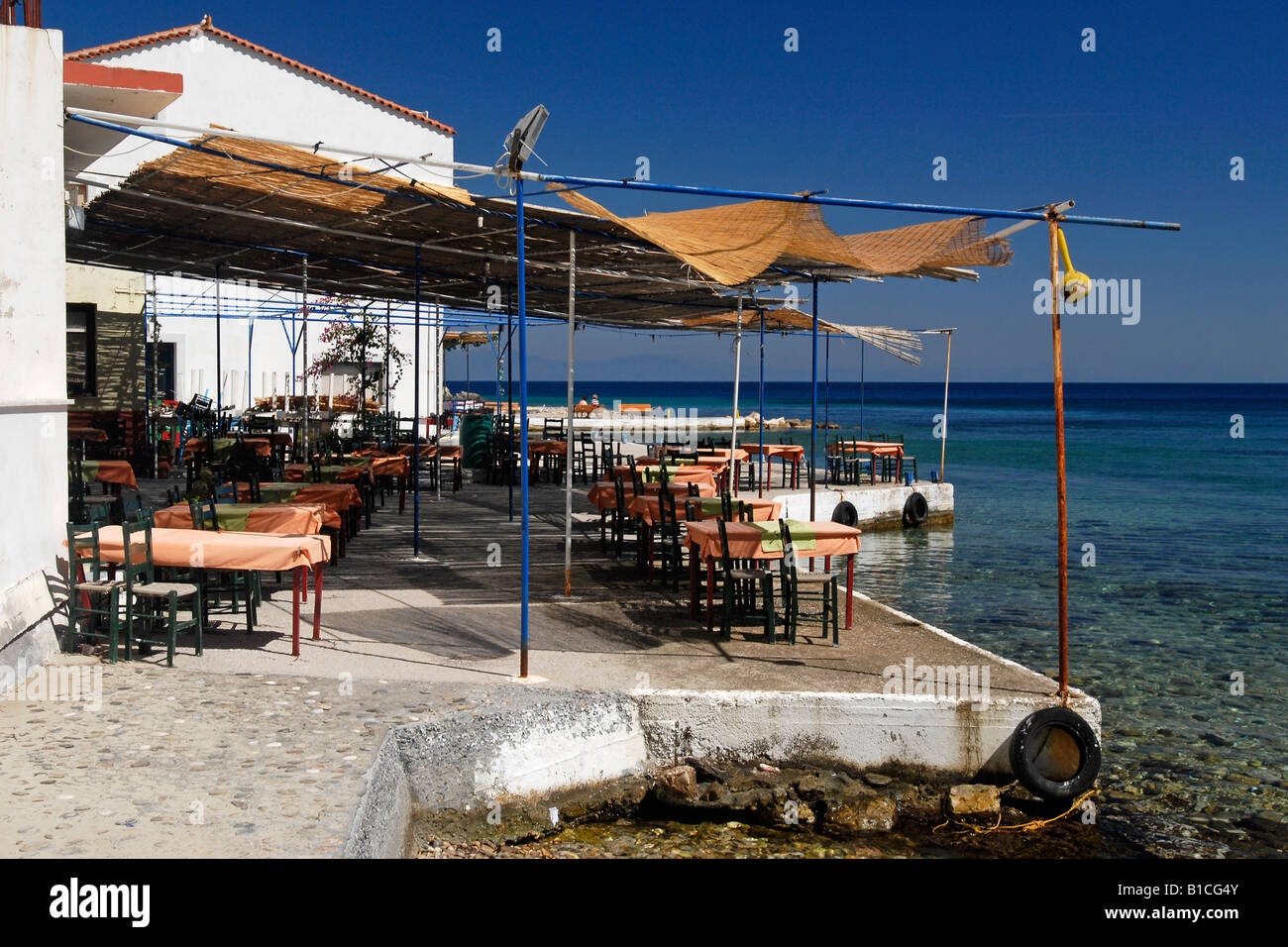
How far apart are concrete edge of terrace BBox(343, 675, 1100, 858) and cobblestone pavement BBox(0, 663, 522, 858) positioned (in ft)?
1.22

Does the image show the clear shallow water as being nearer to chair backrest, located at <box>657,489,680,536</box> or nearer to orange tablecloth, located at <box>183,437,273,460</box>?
chair backrest, located at <box>657,489,680,536</box>

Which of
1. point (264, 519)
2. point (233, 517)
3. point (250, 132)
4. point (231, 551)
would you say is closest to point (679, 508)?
point (264, 519)

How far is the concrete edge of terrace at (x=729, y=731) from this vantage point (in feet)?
20.3

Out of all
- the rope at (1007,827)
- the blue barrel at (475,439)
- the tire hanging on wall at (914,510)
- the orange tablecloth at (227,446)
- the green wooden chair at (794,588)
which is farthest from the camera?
the blue barrel at (475,439)

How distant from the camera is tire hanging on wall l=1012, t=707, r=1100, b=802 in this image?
22.0ft

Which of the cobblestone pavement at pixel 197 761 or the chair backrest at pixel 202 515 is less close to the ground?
the chair backrest at pixel 202 515

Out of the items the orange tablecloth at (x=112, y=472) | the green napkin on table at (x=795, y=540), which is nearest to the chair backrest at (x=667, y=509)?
the green napkin on table at (x=795, y=540)

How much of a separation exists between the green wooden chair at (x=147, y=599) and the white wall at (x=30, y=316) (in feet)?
1.82

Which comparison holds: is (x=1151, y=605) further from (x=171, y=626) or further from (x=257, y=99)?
(x=257, y=99)

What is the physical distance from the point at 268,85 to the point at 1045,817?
1175 inches

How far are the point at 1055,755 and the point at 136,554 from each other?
6.24m

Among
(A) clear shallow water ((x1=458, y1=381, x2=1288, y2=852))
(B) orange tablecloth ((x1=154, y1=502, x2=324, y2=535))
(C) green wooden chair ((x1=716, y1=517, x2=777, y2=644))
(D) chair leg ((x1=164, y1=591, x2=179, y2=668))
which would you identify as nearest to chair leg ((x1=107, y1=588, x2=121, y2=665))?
(D) chair leg ((x1=164, y1=591, x2=179, y2=668))

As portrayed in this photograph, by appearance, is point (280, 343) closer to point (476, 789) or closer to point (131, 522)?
point (131, 522)

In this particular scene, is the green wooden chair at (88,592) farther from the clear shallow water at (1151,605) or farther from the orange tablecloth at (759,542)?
the clear shallow water at (1151,605)
